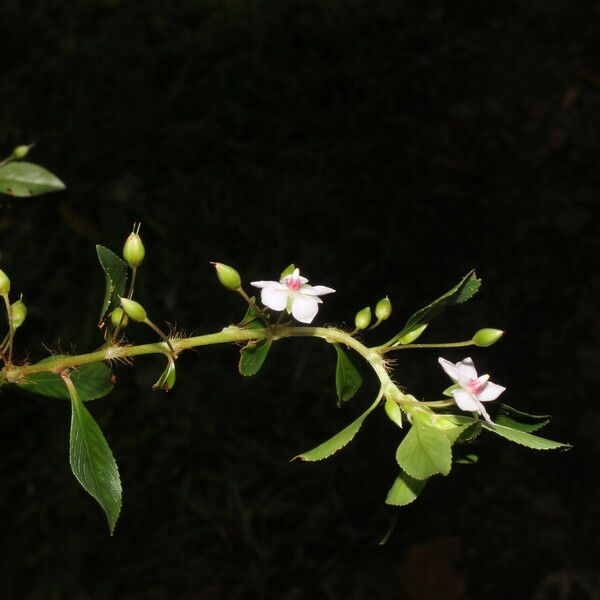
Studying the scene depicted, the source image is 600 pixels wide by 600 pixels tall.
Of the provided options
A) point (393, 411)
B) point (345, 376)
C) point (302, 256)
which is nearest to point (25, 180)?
point (345, 376)

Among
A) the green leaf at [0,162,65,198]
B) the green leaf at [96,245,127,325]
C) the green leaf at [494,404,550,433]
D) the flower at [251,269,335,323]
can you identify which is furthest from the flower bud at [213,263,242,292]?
the green leaf at [0,162,65,198]

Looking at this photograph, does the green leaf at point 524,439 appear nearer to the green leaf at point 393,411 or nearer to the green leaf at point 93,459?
the green leaf at point 393,411

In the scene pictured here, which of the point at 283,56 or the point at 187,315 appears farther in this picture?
the point at 283,56

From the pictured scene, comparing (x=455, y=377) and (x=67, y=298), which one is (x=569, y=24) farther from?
(x=455, y=377)

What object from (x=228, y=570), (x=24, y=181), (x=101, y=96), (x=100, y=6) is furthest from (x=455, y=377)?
(x=100, y=6)

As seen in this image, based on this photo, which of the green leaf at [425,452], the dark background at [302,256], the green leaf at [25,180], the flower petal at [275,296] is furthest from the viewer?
the dark background at [302,256]

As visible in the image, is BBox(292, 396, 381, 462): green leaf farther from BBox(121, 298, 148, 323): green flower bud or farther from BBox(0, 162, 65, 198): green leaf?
BBox(0, 162, 65, 198): green leaf

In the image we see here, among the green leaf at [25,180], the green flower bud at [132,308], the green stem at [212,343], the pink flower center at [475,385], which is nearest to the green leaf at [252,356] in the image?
the green stem at [212,343]
